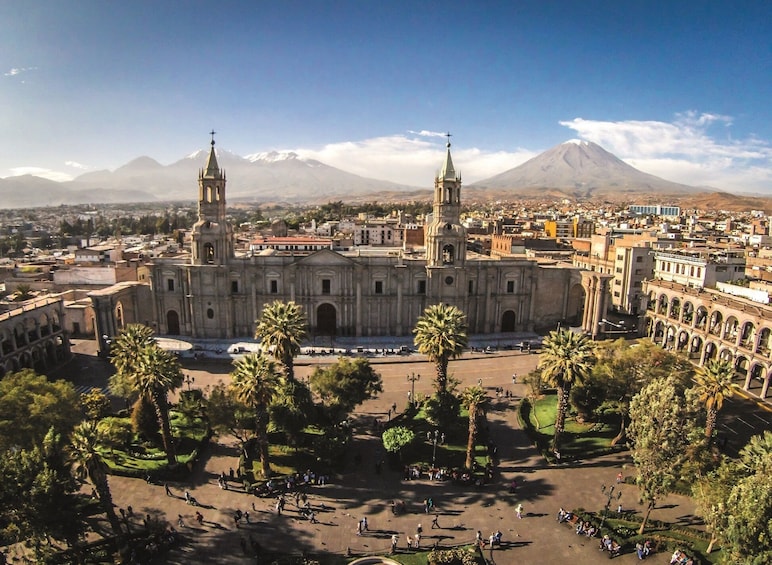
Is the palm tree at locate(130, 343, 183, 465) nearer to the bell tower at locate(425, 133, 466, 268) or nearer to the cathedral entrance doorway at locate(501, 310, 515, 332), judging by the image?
the bell tower at locate(425, 133, 466, 268)

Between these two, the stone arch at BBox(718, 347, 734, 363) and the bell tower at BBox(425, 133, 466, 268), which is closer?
the stone arch at BBox(718, 347, 734, 363)

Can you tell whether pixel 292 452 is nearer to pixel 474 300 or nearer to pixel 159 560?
pixel 159 560

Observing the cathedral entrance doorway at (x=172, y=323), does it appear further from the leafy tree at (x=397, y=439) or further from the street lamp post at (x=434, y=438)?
the street lamp post at (x=434, y=438)

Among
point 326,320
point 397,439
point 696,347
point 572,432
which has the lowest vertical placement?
point 572,432

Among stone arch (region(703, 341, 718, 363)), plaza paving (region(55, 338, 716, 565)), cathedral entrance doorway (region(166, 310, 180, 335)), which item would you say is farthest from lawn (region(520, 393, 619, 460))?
cathedral entrance doorway (region(166, 310, 180, 335))

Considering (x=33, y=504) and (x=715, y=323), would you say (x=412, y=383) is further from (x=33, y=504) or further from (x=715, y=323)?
(x=715, y=323)

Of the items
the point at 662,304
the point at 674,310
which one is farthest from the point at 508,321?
the point at 674,310
